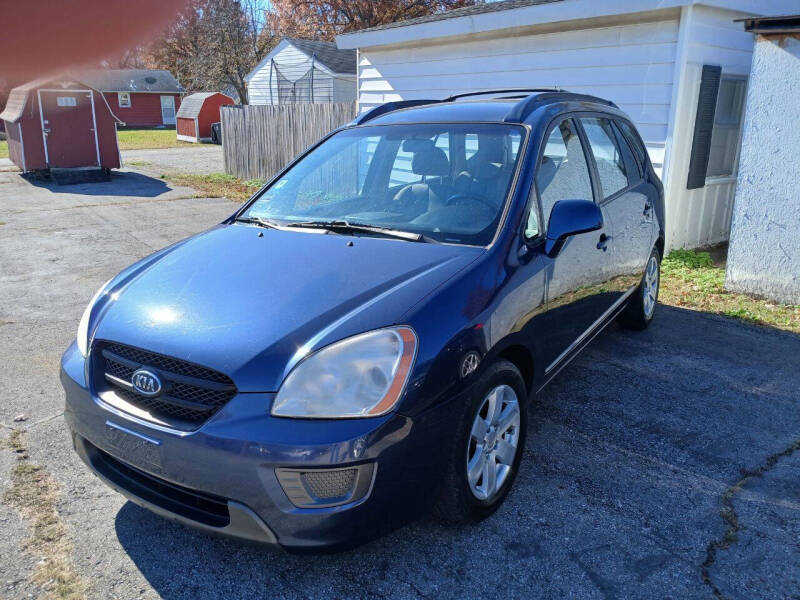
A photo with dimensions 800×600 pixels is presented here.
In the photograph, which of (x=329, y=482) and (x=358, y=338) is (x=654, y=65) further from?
(x=329, y=482)

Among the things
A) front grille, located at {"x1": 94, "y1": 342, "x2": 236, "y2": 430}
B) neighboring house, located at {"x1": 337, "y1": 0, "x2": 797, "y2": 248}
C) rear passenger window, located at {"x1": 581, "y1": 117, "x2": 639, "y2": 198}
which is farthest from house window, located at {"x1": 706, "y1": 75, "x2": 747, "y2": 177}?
front grille, located at {"x1": 94, "y1": 342, "x2": 236, "y2": 430}

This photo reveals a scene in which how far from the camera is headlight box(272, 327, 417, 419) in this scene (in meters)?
2.38

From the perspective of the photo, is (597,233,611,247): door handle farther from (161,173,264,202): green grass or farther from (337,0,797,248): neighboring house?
(161,173,264,202): green grass

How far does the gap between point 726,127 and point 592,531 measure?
6.96 meters

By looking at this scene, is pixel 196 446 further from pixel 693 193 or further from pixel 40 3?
pixel 693 193

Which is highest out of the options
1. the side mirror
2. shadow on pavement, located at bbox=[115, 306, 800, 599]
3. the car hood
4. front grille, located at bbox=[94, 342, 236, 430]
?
the side mirror

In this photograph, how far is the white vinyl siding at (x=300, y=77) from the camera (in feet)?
83.1

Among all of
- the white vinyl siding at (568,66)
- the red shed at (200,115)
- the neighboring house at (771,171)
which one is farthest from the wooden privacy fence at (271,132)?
the red shed at (200,115)

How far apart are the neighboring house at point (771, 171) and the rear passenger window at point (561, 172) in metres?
3.00

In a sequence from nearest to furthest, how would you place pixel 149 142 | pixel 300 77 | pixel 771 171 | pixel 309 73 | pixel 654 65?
pixel 771 171, pixel 654 65, pixel 309 73, pixel 300 77, pixel 149 142

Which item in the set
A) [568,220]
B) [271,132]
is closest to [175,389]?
[568,220]

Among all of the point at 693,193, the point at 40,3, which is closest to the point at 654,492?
the point at 40,3

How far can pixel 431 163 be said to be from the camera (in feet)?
12.7

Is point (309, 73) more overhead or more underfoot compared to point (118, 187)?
more overhead
